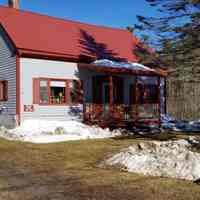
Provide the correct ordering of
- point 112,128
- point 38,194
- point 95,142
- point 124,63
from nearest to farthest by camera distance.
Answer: point 38,194 < point 95,142 < point 112,128 < point 124,63

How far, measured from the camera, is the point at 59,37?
71.0ft

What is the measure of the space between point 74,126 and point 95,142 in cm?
403

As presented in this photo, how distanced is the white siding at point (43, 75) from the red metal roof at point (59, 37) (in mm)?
490

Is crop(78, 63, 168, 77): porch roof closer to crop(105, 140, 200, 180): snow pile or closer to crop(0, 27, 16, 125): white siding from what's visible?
crop(0, 27, 16, 125): white siding

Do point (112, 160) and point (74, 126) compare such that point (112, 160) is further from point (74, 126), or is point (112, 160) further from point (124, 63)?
point (124, 63)

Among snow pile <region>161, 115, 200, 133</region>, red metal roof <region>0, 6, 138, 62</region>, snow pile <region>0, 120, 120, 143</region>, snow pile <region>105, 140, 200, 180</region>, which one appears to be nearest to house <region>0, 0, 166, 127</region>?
red metal roof <region>0, 6, 138, 62</region>

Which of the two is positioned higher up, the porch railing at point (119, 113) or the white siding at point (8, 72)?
the white siding at point (8, 72)

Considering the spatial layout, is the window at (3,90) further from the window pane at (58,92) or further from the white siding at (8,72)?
the window pane at (58,92)

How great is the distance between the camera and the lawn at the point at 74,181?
7117 mm

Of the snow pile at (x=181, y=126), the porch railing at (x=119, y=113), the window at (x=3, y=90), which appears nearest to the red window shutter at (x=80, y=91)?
the porch railing at (x=119, y=113)

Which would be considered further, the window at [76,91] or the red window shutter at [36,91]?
the window at [76,91]

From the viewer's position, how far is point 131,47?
2589cm

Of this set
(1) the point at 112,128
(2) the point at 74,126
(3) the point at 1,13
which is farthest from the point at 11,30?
(1) the point at 112,128

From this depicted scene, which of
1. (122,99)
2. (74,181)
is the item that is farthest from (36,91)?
(74,181)
